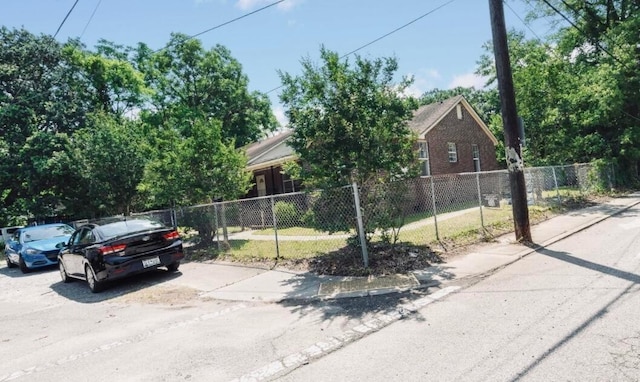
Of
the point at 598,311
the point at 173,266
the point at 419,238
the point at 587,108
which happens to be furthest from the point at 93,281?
the point at 587,108

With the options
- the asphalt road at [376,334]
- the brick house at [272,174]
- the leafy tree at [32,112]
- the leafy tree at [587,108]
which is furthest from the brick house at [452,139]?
the leafy tree at [32,112]

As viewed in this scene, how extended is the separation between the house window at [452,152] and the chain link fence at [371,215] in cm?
172

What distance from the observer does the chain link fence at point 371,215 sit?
8.12 meters

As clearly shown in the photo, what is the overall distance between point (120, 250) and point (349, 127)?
5.44 m

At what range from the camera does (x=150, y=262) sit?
331 inches

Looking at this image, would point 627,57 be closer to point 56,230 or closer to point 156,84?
point 56,230

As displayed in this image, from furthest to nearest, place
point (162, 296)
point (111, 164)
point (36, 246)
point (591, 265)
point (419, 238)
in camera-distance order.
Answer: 1. point (111, 164)
2. point (36, 246)
3. point (419, 238)
4. point (162, 296)
5. point (591, 265)

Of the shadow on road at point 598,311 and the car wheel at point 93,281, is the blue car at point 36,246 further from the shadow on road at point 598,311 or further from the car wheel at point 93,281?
the shadow on road at point 598,311

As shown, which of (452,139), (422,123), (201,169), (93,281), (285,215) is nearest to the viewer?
(93,281)

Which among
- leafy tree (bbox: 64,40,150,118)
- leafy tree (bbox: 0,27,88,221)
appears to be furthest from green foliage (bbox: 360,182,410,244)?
leafy tree (bbox: 64,40,150,118)

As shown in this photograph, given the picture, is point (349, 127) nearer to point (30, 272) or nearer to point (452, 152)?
point (30, 272)

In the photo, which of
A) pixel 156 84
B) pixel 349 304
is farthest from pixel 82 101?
pixel 349 304

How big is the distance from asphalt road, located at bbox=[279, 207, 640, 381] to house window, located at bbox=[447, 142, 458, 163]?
14849 mm

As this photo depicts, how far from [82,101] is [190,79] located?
8391 mm
